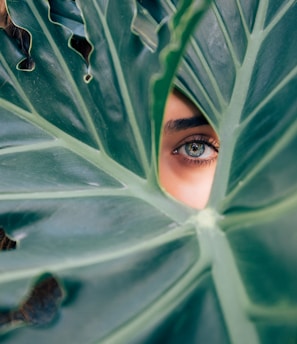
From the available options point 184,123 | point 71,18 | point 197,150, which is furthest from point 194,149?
point 71,18

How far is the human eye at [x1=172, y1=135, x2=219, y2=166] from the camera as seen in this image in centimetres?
102

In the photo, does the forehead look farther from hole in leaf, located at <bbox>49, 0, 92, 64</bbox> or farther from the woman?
hole in leaf, located at <bbox>49, 0, 92, 64</bbox>

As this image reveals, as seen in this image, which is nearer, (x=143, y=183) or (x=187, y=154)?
(x=143, y=183)

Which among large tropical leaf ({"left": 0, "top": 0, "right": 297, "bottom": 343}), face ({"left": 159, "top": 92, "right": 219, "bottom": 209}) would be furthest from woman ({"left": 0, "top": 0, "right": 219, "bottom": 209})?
large tropical leaf ({"left": 0, "top": 0, "right": 297, "bottom": 343})

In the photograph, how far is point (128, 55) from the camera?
627 mm

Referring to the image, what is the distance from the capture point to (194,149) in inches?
40.9

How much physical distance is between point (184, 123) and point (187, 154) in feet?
0.45

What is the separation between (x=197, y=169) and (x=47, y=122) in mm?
352

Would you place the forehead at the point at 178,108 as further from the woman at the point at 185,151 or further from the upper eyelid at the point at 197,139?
the upper eyelid at the point at 197,139

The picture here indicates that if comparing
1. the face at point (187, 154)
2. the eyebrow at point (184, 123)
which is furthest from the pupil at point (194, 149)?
the eyebrow at point (184, 123)

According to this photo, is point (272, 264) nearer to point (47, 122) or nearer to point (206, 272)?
point (206, 272)

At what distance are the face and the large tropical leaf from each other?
10 centimetres

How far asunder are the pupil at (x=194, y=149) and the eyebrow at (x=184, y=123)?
11 cm

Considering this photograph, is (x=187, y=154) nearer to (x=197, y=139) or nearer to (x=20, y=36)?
(x=197, y=139)
